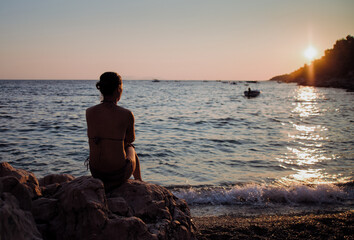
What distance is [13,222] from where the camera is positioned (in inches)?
77.3

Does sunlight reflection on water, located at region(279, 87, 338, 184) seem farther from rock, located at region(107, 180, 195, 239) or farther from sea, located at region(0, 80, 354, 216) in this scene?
rock, located at region(107, 180, 195, 239)

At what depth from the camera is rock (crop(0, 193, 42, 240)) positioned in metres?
1.88

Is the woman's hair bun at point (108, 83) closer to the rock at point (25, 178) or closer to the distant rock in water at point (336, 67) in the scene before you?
the rock at point (25, 178)

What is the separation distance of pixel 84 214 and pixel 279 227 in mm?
3285

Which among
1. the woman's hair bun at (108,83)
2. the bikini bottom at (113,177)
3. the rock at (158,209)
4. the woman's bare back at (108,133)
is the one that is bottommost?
the rock at (158,209)

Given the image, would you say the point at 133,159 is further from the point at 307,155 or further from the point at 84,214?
the point at 307,155

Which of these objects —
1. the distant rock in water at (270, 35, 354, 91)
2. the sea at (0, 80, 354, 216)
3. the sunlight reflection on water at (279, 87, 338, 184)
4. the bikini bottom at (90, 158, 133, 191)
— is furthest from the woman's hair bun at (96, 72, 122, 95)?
the distant rock in water at (270, 35, 354, 91)

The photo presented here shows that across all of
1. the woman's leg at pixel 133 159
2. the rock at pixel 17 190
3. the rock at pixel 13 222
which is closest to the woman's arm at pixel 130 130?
the woman's leg at pixel 133 159

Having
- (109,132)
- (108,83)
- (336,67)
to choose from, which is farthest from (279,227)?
(336,67)

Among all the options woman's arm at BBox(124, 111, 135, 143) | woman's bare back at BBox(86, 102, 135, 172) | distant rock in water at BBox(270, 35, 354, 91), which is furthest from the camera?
distant rock in water at BBox(270, 35, 354, 91)

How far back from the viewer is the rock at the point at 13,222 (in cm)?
188

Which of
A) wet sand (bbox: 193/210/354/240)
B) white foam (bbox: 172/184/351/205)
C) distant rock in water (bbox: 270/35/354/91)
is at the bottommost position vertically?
white foam (bbox: 172/184/351/205)

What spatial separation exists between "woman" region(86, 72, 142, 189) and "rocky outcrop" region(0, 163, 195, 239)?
0.31 metres

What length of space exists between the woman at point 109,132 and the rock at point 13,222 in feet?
3.97
